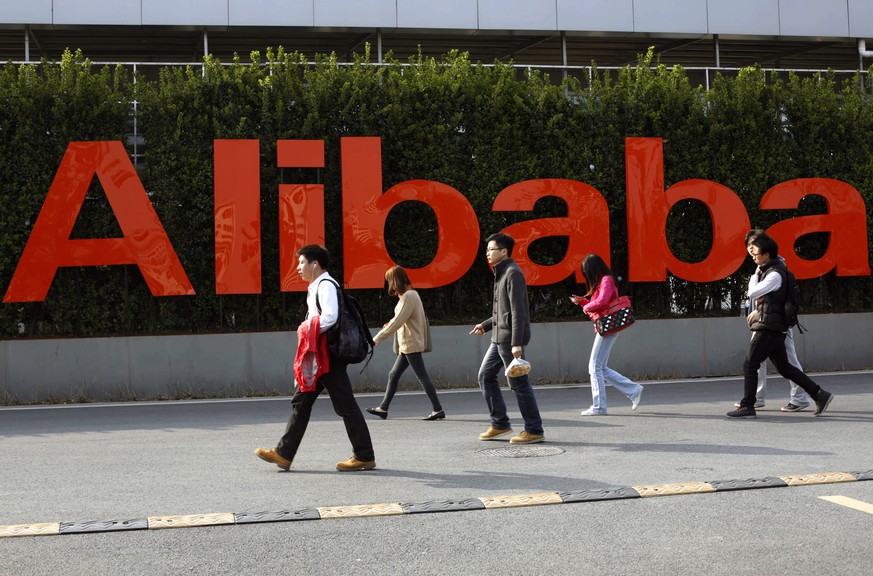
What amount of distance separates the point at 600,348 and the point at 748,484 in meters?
4.31

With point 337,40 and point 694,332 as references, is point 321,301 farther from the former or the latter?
point 337,40

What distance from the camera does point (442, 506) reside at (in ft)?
22.3

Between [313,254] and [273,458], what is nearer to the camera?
[273,458]

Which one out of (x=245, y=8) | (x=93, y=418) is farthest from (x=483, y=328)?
(x=245, y=8)

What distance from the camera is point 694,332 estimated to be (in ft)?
52.9

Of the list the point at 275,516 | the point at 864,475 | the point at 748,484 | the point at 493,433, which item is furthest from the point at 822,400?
the point at 275,516

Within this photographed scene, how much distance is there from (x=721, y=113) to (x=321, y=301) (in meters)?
11.0

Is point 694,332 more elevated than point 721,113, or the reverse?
point 721,113

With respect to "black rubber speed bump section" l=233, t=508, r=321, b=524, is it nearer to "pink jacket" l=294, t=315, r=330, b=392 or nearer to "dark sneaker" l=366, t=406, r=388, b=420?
"pink jacket" l=294, t=315, r=330, b=392

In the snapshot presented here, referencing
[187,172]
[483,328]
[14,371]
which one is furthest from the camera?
[187,172]

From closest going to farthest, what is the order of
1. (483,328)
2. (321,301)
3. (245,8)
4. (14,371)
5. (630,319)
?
(321,301) < (483,328) < (630,319) < (14,371) < (245,8)

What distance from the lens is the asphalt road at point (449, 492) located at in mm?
5555

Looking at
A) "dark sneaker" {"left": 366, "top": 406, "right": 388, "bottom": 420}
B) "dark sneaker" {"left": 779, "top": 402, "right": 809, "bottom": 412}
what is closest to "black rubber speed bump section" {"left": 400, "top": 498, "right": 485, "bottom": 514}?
"dark sneaker" {"left": 366, "top": 406, "right": 388, "bottom": 420}

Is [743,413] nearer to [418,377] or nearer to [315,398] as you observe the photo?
[418,377]
